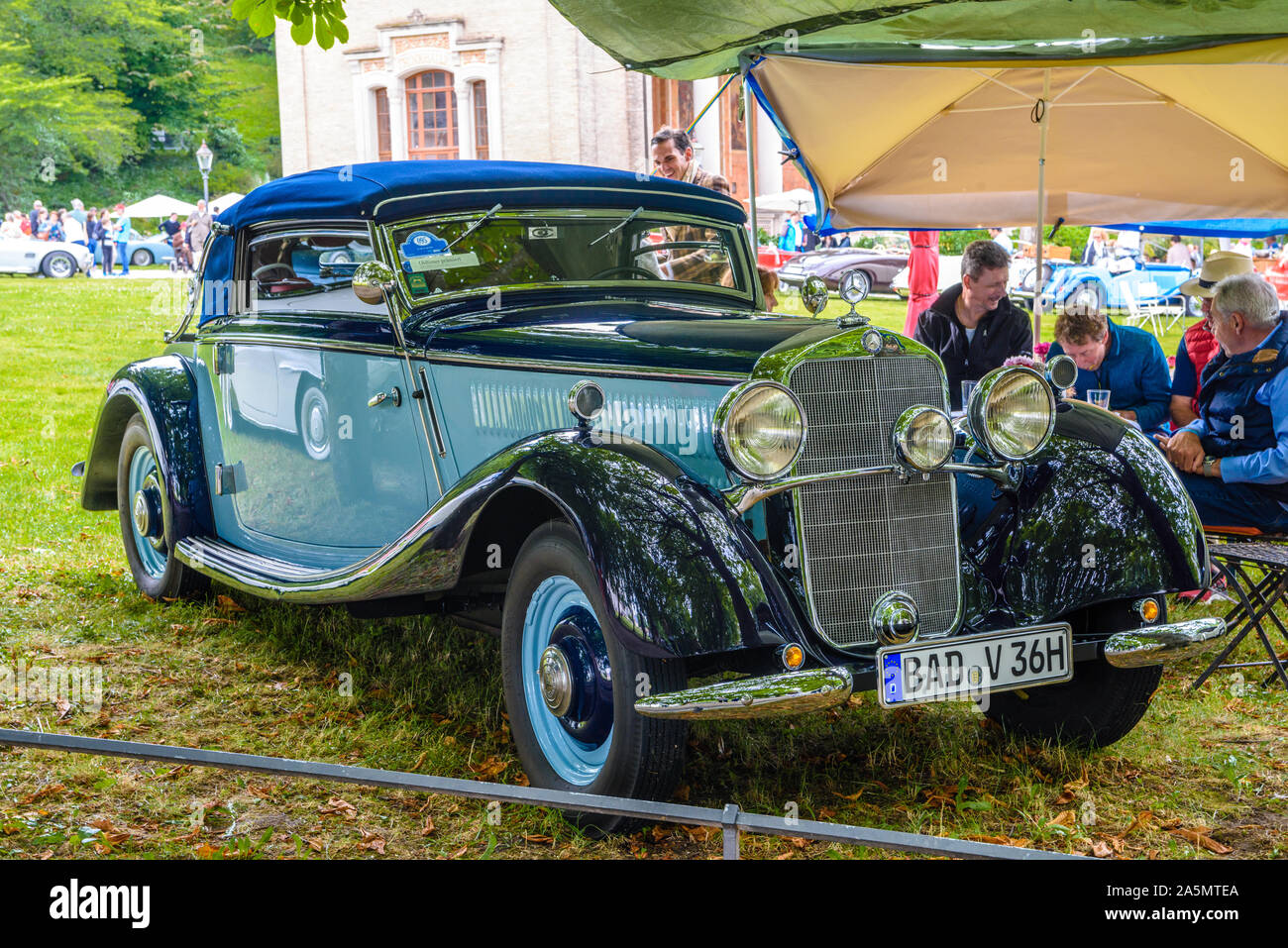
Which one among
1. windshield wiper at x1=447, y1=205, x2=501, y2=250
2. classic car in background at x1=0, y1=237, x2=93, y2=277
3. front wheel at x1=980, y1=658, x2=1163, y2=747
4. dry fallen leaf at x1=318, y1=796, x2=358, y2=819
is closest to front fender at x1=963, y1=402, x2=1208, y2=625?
front wheel at x1=980, y1=658, x2=1163, y2=747

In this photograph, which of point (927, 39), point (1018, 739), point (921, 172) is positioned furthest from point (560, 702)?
point (921, 172)

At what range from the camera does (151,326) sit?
15734 mm

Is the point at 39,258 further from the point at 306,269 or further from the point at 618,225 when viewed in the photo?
the point at 618,225

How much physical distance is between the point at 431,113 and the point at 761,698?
2619 centimetres

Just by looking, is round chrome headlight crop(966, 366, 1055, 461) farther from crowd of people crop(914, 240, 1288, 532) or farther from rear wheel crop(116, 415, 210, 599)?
rear wheel crop(116, 415, 210, 599)

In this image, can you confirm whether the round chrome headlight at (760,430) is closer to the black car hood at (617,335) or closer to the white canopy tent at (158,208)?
the black car hood at (617,335)

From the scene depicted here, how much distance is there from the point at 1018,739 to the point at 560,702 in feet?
5.23

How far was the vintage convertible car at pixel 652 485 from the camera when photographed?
309 cm

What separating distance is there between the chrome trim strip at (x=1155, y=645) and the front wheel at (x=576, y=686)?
1181 millimetres

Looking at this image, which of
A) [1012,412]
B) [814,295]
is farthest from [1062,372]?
[814,295]

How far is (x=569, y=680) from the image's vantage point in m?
3.26

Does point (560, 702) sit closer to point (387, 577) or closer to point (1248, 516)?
point (387, 577)

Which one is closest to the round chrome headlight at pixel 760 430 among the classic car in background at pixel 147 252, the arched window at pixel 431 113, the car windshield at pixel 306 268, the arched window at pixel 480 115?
the car windshield at pixel 306 268

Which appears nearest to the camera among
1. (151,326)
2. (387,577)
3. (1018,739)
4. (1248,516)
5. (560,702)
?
(560,702)
